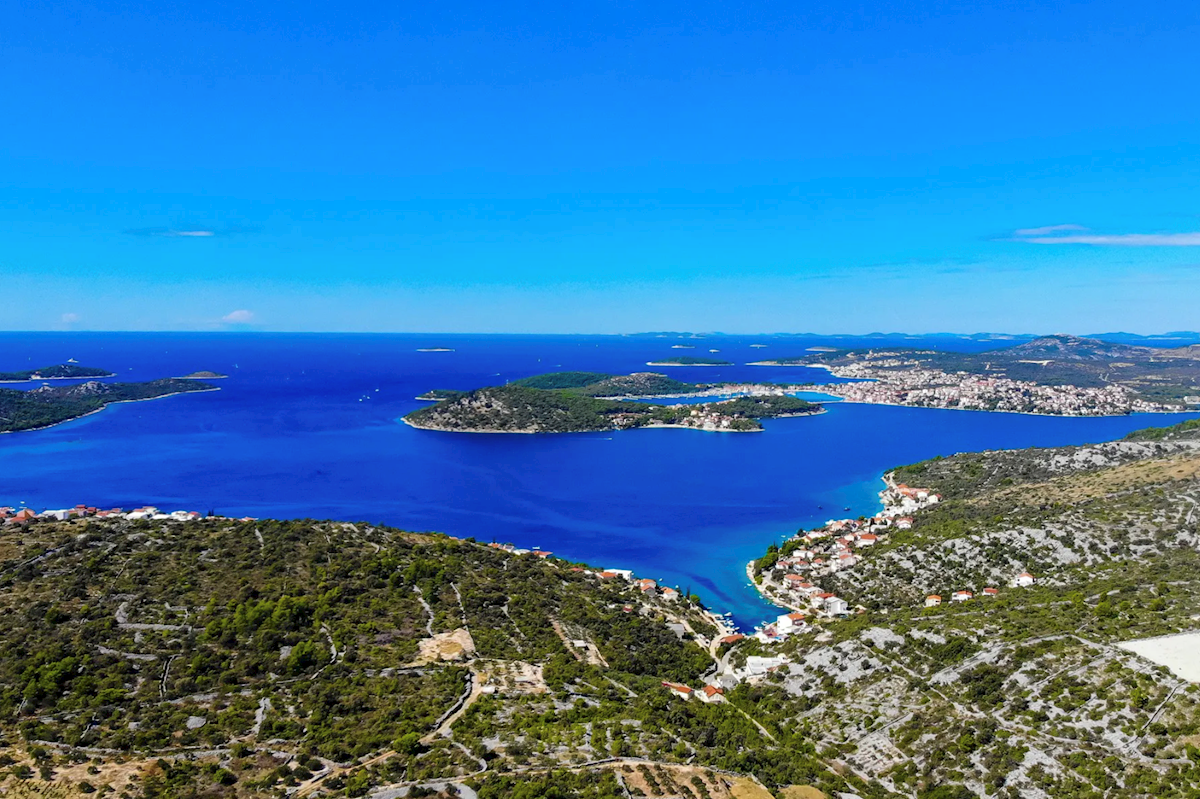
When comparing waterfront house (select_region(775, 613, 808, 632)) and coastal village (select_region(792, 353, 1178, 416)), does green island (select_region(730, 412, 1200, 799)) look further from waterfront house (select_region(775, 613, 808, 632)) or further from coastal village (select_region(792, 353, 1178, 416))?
coastal village (select_region(792, 353, 1178, 416))


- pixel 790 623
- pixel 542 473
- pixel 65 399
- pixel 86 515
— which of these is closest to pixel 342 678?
pixel 790 623

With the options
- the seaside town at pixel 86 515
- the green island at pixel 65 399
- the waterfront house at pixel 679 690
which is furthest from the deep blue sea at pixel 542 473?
the seaside town at pixel 86 515

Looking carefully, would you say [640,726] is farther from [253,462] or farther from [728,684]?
[253,462]

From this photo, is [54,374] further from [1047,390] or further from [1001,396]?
[1047,390]

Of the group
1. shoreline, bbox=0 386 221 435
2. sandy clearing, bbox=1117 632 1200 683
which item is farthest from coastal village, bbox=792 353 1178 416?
shoreline, bbox=0 386 221 435

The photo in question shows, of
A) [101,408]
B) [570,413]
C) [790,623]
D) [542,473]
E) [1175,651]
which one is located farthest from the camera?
[101,408]

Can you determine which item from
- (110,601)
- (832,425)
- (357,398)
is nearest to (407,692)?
(110,601)
